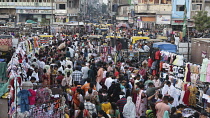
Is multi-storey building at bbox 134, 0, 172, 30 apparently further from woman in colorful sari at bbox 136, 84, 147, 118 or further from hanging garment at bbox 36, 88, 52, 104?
hanging garment at bbox 36, 88, 52, 104

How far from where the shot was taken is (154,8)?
55625mm

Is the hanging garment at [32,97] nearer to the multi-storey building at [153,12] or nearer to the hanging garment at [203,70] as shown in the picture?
the hanging garment at [203,70]

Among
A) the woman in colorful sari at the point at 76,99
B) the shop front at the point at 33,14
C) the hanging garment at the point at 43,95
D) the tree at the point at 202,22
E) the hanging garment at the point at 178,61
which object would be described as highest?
the shop front at the point at 33,14

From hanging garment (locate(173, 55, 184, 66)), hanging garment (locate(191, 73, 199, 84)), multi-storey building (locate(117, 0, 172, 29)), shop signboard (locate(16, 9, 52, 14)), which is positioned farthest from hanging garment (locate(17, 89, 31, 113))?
shop signboard (locate(16, 9, 52, 14))

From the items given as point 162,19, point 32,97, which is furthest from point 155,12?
point 32,97

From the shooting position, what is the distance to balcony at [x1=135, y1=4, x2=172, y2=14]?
5353 cm

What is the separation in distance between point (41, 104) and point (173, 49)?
10.9 metres

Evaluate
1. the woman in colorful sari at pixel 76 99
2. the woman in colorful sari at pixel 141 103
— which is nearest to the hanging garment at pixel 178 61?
the woman in colorful sari at pixel 141 103

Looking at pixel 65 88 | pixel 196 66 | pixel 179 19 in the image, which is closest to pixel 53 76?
pixel 65 88

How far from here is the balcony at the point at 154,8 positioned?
2108 inches

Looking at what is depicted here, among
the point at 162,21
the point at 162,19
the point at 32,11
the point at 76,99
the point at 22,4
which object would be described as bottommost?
the point at 76,99

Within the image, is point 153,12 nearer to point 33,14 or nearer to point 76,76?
point 33,14

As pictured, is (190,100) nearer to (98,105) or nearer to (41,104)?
(98,105)

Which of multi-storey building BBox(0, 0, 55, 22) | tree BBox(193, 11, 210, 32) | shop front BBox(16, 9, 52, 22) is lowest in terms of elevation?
tree BBox(193, 11, 210, 32)
